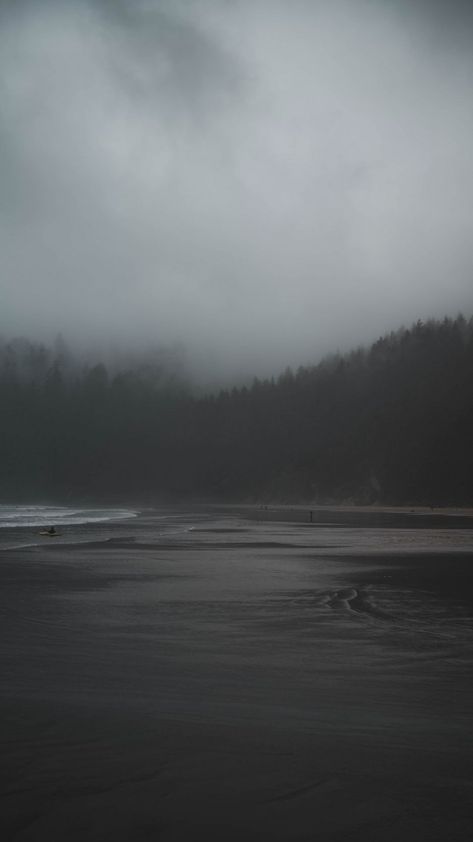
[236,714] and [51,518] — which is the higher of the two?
[236,714]

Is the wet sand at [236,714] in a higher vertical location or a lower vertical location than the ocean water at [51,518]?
higher

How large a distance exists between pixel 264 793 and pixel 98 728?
2.53m

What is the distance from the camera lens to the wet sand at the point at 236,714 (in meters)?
5.99

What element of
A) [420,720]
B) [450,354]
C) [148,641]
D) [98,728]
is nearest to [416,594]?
[148,641]

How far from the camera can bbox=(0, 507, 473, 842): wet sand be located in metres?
5.99

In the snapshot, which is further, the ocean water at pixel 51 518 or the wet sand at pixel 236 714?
the ocean water at pixel 51 518

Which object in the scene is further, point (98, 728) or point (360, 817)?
point (98, 728)

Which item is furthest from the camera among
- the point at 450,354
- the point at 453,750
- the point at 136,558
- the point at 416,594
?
the point at 450,354

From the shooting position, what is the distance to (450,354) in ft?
588

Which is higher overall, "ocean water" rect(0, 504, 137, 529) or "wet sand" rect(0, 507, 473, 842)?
"wet sand" rect(0, 507, 473, 842)

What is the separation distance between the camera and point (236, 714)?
869cm

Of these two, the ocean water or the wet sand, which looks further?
the ocean water

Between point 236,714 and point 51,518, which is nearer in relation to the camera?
point 236,714

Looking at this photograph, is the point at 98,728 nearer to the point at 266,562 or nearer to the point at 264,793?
the point at 264,793
